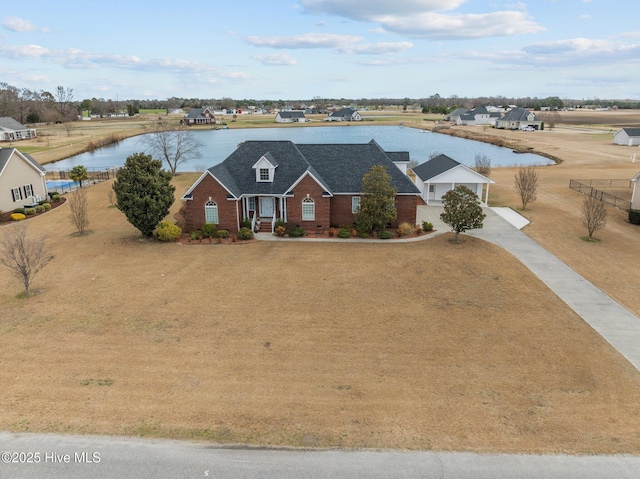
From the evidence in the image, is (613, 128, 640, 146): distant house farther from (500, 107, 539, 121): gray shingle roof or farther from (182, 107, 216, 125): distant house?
(182, 107, 216, 125): distant house

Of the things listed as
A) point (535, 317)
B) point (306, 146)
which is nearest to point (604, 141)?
point (306, 146)

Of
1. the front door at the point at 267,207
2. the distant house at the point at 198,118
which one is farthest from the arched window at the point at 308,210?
the distant house at the point at 198,118

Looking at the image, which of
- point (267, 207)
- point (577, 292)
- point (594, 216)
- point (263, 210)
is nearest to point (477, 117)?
point (594, 216)

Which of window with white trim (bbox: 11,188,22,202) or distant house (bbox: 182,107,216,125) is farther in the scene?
distant house (bbox: 182,107,216,125)

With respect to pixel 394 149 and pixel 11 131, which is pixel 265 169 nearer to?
pixel 394 149

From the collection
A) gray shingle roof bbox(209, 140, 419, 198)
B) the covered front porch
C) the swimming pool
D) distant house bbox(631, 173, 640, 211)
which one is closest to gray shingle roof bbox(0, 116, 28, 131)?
the swimming pool

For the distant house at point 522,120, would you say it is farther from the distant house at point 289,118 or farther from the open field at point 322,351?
the open field at point 322,351

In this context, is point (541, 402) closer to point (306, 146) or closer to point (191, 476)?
point (191, 476)
